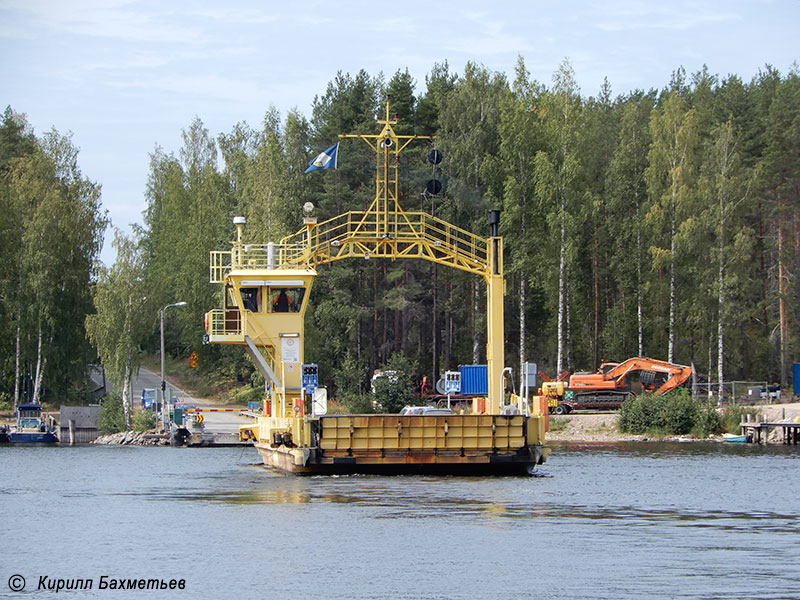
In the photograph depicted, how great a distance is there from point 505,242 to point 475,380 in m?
13.4

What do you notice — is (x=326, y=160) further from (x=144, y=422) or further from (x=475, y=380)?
(x=144, y=422)

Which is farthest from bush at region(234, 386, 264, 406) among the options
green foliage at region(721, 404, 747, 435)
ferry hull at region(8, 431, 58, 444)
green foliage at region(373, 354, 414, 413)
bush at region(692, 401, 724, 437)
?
green foliage at region(721, 404, 747, 435)

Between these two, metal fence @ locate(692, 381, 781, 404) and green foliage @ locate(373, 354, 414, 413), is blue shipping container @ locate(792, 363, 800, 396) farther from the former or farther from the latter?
green foliage @ locate(373, 354, 414, 413)

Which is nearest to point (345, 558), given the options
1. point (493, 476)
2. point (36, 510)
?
point (36, 510)

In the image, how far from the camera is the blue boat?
72500mm

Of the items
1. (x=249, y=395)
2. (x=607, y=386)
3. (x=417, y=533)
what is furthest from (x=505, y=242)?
(x=417, y=533)

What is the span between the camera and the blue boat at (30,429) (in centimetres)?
7250

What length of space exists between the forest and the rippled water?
31911 millimetres

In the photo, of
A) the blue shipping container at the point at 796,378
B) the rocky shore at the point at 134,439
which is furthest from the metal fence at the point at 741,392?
the rocky shore at the point at 134,439

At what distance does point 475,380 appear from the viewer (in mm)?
68812

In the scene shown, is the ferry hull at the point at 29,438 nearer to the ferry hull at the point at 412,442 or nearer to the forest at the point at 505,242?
the forest at the point at 505,242

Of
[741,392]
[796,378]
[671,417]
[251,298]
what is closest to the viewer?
[251,298]

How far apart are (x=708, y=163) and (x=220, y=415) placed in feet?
117

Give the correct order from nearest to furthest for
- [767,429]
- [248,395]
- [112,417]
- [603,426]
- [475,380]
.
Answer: [767,429] < [475,380] < [603,426] < [112,417] < [248,395]
